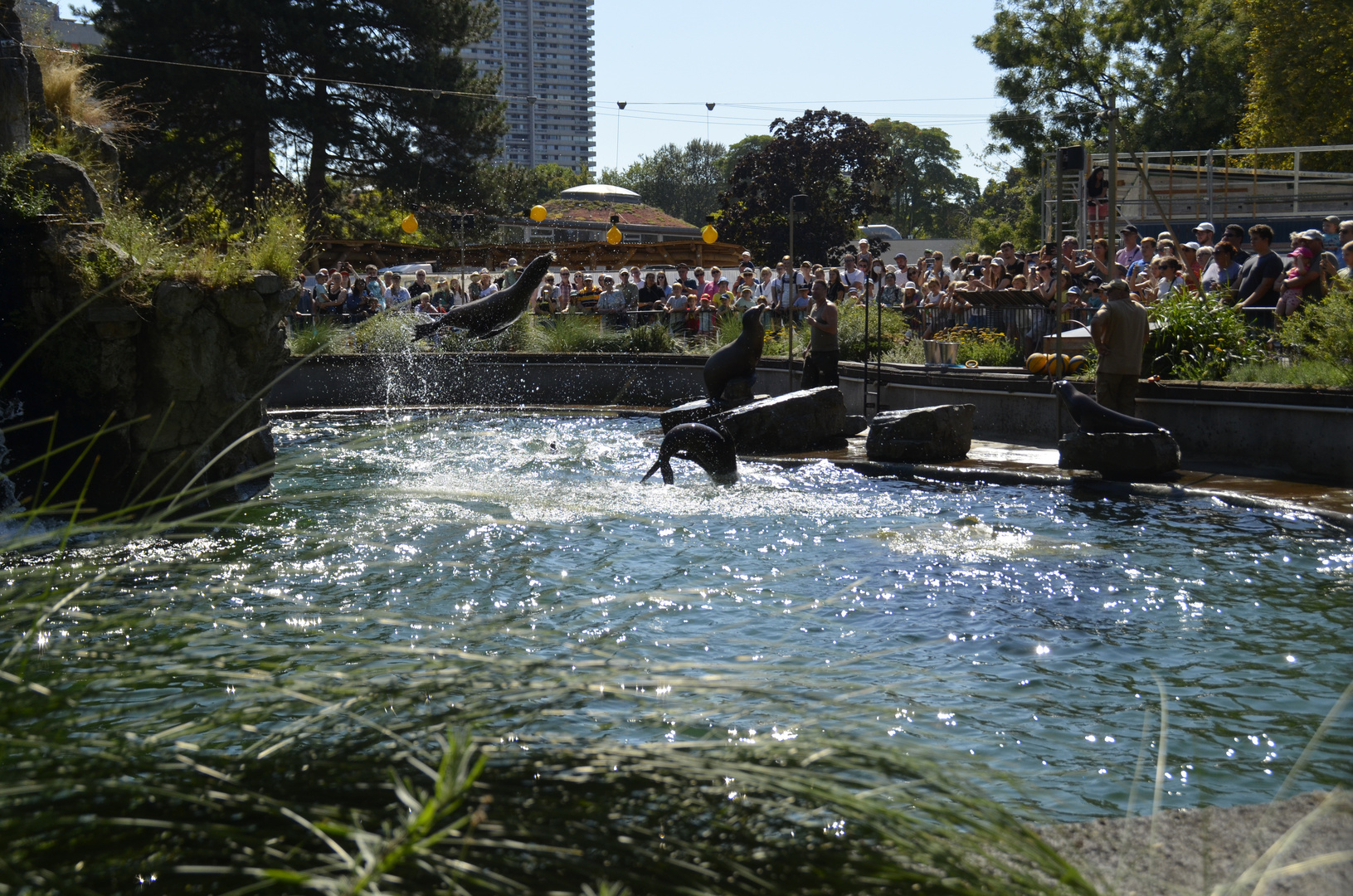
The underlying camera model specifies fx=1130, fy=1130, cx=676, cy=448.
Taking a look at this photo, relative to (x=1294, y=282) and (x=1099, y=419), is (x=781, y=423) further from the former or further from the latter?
(x=1294, y=282)

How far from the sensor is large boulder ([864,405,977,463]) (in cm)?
1211

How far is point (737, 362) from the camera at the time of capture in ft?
51.3

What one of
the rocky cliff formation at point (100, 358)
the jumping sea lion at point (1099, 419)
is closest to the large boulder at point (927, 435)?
the jumping sea lion at point (1099, 419)

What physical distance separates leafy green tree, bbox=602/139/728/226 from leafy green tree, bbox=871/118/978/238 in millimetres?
18258

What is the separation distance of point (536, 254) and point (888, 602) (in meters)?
29.9

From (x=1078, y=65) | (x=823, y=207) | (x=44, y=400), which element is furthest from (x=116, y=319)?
(x=1078, y=65)

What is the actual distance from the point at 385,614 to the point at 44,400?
32.1ft

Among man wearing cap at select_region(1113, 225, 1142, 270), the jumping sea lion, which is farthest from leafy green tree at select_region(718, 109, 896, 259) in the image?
the jumping sea lion

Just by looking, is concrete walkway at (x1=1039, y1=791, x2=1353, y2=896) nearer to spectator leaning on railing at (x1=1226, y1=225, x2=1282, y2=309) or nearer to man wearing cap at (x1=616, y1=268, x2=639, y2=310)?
spectator leaning on railing at (x1=1226, y1=225, x2=1282, y2=309)

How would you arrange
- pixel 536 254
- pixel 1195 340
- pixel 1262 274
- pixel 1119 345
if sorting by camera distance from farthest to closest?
pixel 536 254 → pixel 1262 274 → pixel 1195 340 → pixel 1119 345

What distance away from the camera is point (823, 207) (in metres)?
48.0

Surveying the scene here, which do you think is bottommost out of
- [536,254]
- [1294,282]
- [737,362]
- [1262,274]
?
[737,362]

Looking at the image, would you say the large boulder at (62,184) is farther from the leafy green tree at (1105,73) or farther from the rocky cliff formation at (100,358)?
the leafy green tree at (1105,73)

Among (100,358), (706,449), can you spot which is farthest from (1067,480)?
(100,358)
